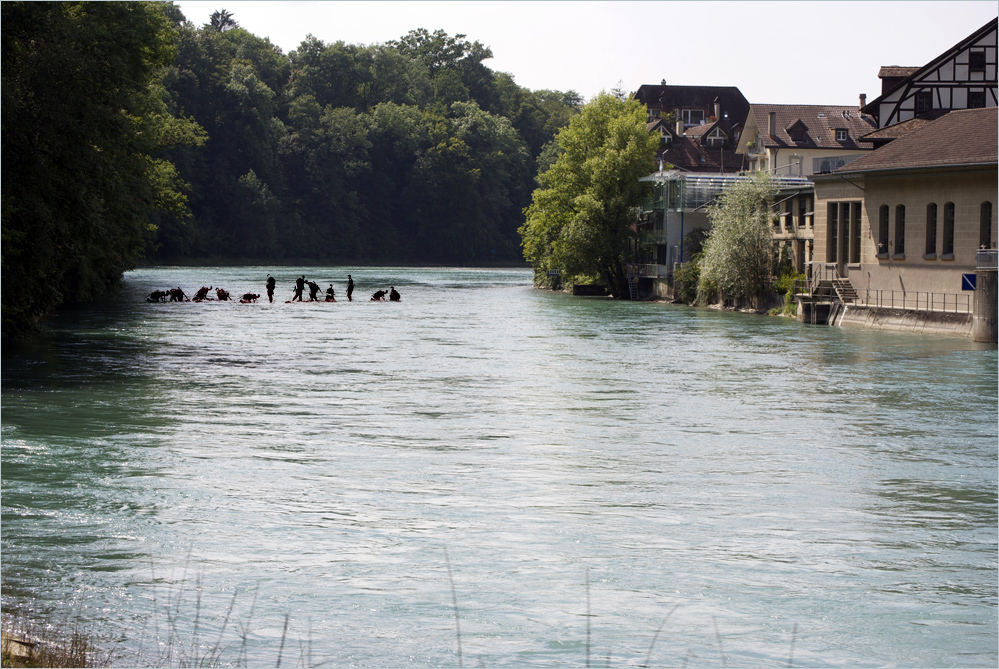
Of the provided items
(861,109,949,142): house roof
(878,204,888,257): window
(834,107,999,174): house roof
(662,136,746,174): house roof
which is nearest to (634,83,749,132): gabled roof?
(662,136,746,174): house roof

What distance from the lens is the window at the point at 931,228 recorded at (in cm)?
5569

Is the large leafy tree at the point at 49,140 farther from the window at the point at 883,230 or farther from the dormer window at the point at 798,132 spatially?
the dormer window at the point at 798,132

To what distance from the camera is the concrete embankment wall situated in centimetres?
4834

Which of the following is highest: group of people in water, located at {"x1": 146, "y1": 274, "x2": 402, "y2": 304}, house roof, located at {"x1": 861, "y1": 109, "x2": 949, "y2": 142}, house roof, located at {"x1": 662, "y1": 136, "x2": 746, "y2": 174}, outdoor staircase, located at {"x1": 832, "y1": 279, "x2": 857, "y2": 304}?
house roof, located at {"x1": 662, "y1": 136, "x2": 746, "y2": 174}

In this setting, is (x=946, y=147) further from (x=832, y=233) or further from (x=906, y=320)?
(x=832, y=233)

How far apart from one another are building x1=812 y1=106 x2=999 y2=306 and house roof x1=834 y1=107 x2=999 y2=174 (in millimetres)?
60

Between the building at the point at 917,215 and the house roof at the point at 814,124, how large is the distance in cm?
3538

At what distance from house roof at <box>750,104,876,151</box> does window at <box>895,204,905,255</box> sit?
131ft

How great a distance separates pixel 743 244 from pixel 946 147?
14059 millimetres

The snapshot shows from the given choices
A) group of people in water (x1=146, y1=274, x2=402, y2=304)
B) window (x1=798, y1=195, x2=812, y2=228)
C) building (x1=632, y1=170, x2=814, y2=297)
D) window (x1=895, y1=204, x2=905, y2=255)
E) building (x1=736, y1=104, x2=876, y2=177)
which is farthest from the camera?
building (x1=736, y1=104, x2=876, y2=177)

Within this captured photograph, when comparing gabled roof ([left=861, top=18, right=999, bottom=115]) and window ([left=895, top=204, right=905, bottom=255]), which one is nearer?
window ([left=895, top=204, right=905, bottom=255])

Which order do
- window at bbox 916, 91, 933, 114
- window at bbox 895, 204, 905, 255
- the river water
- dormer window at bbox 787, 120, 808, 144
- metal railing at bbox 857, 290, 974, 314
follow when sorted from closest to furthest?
the river water → metal railing at bbox 857, 290, 974, 314 → window at bbox 895, 204, 905, 255 → window at bbox 916, 91, 933, 114 → dormer window at bbox 787, 120, 808, 144

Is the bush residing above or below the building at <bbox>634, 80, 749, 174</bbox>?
below

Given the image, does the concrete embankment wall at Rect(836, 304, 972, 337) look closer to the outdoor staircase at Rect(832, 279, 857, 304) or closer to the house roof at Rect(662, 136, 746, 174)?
the outdoor staircase at Rect(832, 279, 857, 304)
